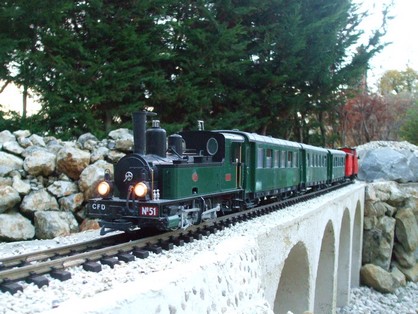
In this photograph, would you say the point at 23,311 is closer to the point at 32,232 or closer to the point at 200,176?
the point at 200,176

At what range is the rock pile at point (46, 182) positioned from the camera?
42.8 feet

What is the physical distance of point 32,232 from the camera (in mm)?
13031

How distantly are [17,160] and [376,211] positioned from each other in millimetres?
21209

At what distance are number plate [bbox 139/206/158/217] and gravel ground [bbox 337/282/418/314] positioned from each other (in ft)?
52.7

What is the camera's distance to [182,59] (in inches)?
880

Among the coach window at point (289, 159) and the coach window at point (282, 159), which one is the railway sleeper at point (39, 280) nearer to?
the coach window at point (282, 159)

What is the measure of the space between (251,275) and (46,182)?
10268 millimetres

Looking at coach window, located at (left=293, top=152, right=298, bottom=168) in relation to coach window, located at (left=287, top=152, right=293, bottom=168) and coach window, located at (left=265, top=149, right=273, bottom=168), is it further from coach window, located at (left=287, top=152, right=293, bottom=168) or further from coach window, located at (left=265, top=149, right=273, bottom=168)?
coach window, located at (left=265, top=149, right=273, bottom=168)

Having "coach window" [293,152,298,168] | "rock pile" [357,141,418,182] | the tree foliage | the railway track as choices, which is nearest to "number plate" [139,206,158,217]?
the railway track

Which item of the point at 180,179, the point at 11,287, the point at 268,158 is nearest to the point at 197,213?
the point at 180,179

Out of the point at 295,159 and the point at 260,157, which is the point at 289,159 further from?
the point at 260,157

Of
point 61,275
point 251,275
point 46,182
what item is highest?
point 46,182

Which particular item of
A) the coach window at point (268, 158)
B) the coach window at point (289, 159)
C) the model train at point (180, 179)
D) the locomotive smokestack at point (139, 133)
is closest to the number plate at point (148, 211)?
the model train at point (180, 179)

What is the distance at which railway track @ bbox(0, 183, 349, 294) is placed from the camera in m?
4.83
